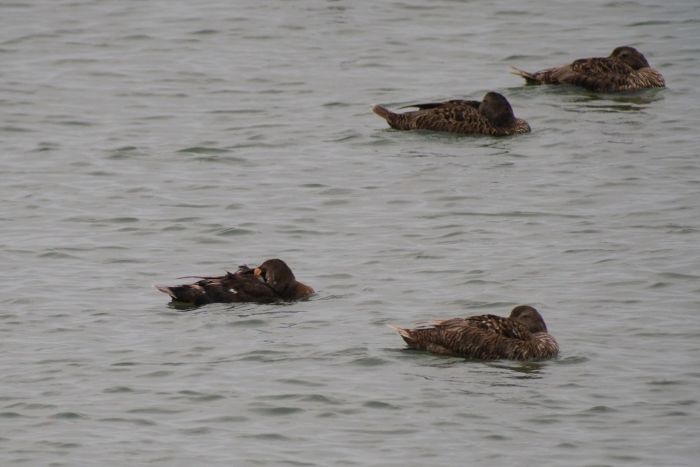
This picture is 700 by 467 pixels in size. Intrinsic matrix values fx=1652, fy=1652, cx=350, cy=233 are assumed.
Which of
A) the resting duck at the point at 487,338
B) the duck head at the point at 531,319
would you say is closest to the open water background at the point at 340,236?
the resting duck at the point at 487,338

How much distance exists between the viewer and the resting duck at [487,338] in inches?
490

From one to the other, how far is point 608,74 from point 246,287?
30.2 ft

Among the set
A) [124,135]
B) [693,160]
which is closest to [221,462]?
[693,160]

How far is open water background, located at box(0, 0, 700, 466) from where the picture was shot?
1114 centimetres

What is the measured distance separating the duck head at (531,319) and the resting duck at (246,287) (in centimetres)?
209

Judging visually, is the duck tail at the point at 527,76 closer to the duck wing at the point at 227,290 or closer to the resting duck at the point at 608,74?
the resting duck at the point at 608,74

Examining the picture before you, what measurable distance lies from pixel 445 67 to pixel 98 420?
47.6ft

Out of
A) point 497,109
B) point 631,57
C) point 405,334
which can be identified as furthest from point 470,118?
point 405,334

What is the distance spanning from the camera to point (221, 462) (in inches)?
412

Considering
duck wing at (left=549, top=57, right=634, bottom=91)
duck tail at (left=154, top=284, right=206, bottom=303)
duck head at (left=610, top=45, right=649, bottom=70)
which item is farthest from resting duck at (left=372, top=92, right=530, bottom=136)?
duck tail at (left=154, top=284, right=206, bottom=303)

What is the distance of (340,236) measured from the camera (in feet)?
54.0

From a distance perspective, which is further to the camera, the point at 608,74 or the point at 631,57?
the point at 631,57

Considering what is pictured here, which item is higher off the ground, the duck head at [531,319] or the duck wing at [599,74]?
the duck wing at [599,74]

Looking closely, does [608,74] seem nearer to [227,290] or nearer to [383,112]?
[383,112]
